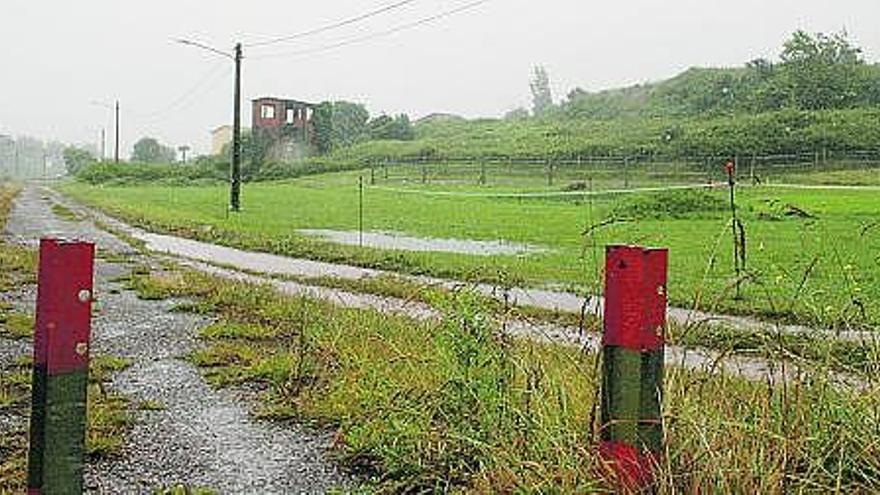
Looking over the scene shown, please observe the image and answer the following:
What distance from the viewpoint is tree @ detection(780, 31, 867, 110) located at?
64.1 meters

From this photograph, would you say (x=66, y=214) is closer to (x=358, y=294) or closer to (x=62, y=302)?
(x=358, y=294)

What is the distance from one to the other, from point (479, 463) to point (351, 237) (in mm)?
16554

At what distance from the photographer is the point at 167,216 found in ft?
84.3

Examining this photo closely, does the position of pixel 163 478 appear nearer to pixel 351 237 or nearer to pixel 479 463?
pixel 479 463

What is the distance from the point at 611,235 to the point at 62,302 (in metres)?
16.8

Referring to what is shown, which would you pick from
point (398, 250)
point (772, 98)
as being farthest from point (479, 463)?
point (772, 98)

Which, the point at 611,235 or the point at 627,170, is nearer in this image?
the point at 611,235

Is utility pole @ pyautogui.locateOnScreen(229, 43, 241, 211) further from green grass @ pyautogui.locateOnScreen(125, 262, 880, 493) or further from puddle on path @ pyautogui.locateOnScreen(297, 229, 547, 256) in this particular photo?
green grass @ pyautogui.locateOnScreen(125, 262, 880, 493)

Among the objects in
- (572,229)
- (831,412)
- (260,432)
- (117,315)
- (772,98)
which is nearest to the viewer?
(831,412)

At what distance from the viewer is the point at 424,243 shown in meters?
18.1

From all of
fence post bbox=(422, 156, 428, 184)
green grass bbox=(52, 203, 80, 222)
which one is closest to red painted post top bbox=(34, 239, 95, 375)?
green grass bbox=(52, 203, 80, 222)

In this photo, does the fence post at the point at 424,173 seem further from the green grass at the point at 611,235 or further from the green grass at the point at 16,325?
the green grass at the point at 16,325

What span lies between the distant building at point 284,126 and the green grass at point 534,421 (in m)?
72.1

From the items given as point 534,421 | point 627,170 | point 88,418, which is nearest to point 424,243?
point 88,418
